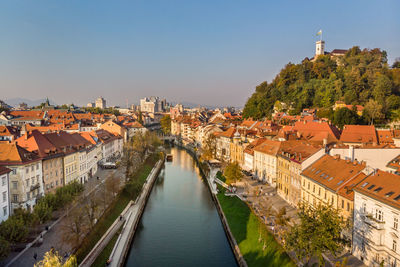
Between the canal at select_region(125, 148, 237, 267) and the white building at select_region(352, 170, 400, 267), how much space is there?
8655 millimetres

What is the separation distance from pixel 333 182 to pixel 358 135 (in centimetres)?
2364

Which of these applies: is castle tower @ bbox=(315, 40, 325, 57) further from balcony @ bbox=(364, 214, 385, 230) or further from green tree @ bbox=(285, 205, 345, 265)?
green tree @ bbox=(285, 205, 345, 265)

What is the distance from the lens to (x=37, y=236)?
20922 mm

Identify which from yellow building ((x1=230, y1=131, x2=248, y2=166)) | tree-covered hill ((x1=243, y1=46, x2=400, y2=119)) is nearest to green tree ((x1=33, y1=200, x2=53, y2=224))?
yellow building ((x1=230, y1=131, x2=248, y2=166))

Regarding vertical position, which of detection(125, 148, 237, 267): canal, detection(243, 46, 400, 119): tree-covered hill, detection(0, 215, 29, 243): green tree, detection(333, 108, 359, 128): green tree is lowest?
detection(125, 148, 237, 267): canal

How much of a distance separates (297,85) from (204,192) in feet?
150

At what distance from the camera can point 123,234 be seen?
23.2 m

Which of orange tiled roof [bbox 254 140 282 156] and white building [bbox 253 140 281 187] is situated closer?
white building [bbox 253 140 281 187]

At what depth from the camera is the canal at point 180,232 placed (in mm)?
22250

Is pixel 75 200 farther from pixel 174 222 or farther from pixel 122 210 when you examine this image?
pixel 174 222

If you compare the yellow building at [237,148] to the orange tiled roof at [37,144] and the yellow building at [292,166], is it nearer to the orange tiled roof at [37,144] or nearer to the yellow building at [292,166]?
the yellow building at [292,166]

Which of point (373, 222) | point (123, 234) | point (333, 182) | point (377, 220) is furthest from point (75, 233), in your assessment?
point (377, 220)

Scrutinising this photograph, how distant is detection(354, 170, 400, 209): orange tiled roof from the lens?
594 inches

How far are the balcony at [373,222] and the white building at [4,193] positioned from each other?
23.2 m
